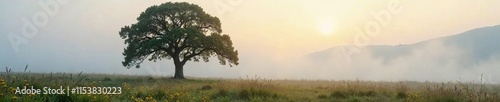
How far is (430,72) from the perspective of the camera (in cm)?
9800

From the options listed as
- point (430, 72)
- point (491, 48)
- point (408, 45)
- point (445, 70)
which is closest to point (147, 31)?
point (430, 72)

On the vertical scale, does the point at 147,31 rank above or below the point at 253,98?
above

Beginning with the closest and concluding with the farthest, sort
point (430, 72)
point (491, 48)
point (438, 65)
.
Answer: point (430, 72)
point (438, 65)
point (491, 48)

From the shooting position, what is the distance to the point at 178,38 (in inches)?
1235

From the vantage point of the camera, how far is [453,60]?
11494cm

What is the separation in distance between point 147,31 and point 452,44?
12223 cm

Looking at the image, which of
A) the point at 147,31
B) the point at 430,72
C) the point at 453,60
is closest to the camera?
the point at 147,31

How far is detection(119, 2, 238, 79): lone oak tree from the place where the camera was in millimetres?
31641

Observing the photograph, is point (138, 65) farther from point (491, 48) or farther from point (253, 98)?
point (491, 48)

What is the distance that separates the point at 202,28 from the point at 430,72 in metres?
77.7

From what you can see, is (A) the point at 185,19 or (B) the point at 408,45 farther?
(B) the point at 408,45

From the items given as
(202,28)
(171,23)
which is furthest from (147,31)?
(202,28)

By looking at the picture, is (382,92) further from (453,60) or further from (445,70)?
(453,60)

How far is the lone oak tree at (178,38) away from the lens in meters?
31.6
